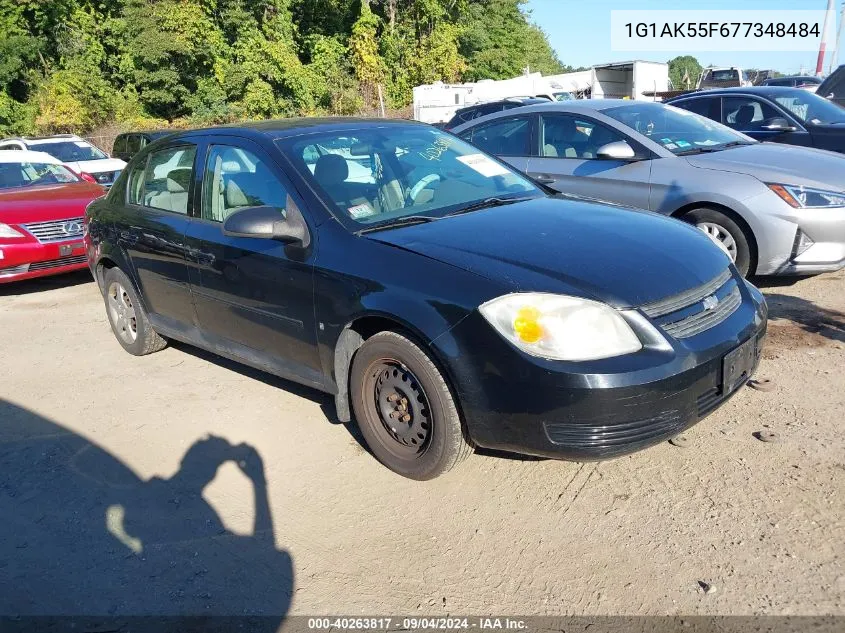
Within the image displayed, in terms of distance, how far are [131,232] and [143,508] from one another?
2.29 metres

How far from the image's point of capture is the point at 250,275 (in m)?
3.82

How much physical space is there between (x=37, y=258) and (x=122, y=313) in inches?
115

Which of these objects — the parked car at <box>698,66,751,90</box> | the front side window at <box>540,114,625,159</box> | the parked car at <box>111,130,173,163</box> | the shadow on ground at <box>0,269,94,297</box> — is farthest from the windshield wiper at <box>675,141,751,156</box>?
the parked car at <box>698,66,751,90</box>

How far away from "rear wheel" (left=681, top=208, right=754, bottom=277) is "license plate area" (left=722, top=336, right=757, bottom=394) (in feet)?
8.31

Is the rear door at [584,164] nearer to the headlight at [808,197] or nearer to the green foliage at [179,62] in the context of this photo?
the headlight at [808,197]

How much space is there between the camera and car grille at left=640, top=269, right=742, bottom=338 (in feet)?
9.39

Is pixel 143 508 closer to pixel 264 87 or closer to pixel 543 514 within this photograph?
pixel 543 514

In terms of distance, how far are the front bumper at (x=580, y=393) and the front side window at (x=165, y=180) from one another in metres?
2.37

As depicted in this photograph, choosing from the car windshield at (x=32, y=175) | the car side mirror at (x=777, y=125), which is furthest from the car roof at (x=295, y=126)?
the car windshield at (x=32, y=175)

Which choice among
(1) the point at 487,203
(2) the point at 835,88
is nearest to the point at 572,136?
(1) the point at 487,203

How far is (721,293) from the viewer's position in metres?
3.21

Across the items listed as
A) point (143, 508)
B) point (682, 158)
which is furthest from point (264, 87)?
point (143, 508)

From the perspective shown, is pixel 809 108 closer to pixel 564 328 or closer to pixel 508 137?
pixel 508 137

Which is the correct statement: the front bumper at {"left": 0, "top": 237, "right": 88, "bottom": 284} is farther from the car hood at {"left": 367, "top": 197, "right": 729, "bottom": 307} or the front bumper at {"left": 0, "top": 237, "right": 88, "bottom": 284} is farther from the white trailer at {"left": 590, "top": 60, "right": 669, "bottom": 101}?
the white trailer at {"left": 590, "top": 60, "right": 669, "bottom": 101}
